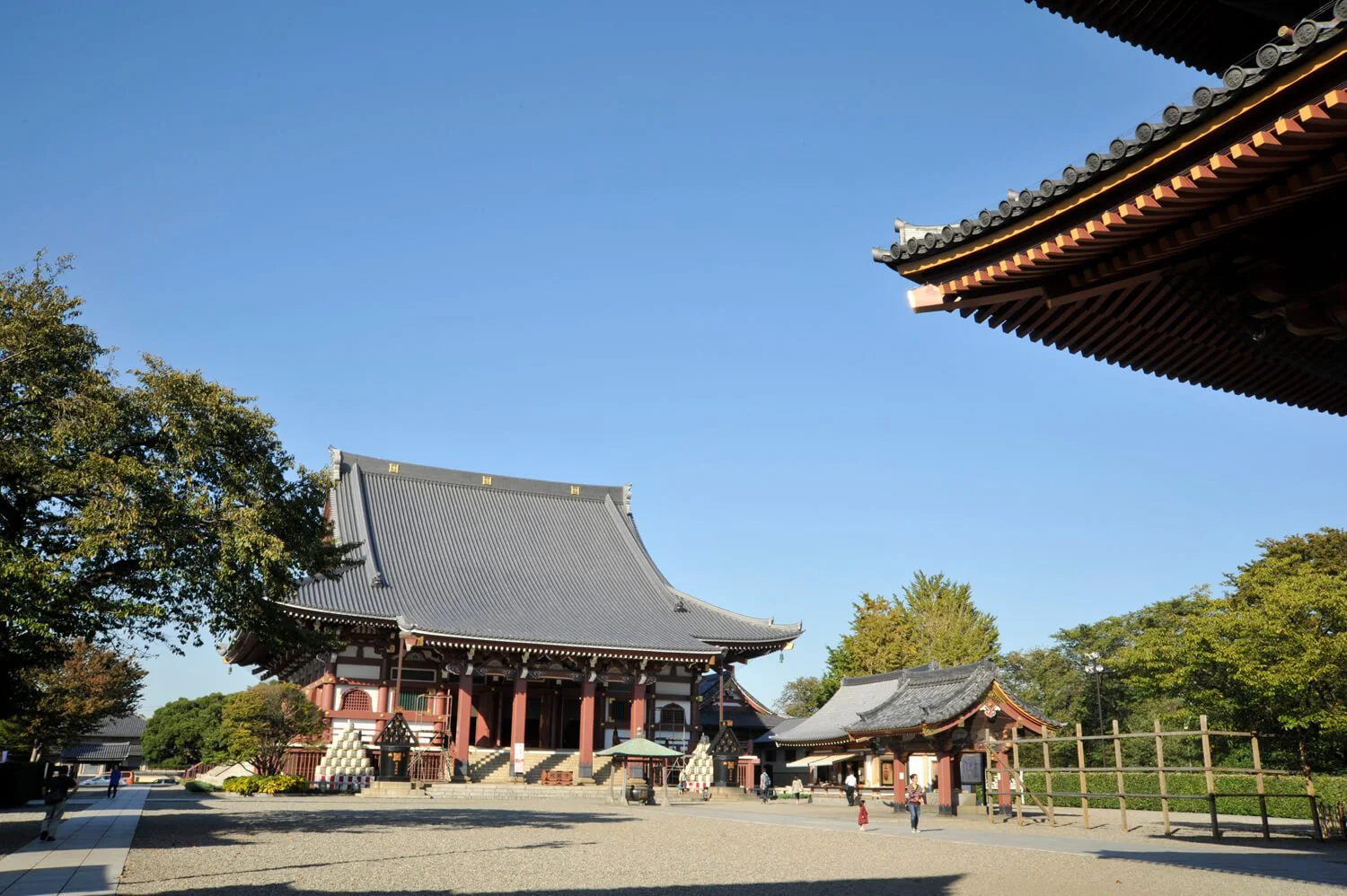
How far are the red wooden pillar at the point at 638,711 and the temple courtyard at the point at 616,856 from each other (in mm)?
11432

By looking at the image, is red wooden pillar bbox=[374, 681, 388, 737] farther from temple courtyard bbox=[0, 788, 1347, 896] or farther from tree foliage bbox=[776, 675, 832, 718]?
tree foliage bbox=[776, 675, 832, 718]

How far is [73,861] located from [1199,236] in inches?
576

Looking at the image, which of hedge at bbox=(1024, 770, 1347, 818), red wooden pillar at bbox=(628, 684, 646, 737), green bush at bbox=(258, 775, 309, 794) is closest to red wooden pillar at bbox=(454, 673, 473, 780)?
green bush at bbox=(258, 775, 309, 794)

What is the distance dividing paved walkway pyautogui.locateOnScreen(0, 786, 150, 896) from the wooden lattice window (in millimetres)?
12417

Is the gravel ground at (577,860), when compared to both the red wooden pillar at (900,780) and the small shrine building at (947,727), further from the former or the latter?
Result: the red wooden pillar at (900,780)

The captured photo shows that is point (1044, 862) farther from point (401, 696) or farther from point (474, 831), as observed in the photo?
point (401, 696)

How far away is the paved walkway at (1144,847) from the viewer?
14242 millimetres

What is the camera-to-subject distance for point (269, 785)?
29.1 metres

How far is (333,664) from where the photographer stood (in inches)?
1307

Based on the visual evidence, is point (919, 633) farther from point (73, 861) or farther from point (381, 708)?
point (73, 861)

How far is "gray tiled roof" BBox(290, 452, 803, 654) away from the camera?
Answer: 3488 cm

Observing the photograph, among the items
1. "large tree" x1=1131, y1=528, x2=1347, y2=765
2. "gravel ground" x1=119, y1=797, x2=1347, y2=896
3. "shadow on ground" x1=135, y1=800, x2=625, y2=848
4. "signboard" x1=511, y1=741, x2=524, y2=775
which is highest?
"large tree" x1=1131, y1=528, x2=1347, y2=765

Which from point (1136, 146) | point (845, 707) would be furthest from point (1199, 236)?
point (845, 707)

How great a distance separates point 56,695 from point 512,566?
16.7m
